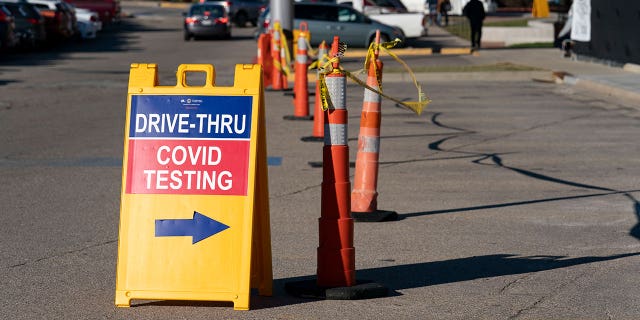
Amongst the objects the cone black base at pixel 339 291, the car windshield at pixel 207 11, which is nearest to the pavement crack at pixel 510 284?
the cone black base at pixel 339 291

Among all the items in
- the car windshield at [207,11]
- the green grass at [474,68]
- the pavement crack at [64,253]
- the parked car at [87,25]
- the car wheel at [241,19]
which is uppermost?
the pavement crack at [64,253]

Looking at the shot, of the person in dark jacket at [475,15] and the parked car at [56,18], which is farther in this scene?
the parked car at [56,18]

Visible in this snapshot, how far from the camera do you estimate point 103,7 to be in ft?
206

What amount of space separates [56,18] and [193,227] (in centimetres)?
3900

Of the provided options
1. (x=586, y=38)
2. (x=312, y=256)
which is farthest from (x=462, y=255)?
(x=586, y=38)

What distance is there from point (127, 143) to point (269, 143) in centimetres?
845

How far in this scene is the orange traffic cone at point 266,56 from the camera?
82.0ft

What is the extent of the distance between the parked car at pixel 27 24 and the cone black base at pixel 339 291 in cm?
3233

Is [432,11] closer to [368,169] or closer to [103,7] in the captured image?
[103,7]

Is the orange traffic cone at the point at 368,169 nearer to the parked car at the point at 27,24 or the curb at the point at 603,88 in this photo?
the curb at the point at 603,88

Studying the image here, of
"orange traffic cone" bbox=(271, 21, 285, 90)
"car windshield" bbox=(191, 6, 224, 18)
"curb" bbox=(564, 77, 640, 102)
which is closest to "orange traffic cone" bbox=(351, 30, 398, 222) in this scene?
"curb" bbox=(564, 77, 640, 102)

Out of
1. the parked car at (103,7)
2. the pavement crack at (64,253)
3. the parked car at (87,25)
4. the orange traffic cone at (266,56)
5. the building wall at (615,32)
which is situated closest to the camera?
the pavement crack at (64,253)

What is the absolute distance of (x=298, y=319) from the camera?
648 centimetres

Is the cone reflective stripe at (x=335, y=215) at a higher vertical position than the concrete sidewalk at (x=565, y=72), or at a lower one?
higher
